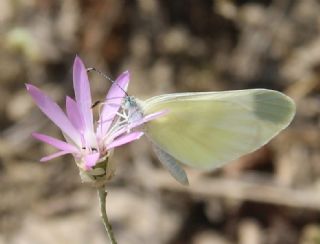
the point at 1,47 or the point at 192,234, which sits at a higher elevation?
the point at 1,47

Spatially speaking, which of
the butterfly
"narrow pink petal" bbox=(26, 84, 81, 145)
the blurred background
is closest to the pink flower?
"narrow pink petal" bbox=(26, 84, 81, 145)

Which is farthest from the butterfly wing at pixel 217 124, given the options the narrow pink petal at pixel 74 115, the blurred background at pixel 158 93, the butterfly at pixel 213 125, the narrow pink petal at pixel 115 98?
the blurred background at pixel 158 93

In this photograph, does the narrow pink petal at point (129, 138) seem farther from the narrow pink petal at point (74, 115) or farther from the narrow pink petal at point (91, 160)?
the narrow pink petal at point (74, 115)

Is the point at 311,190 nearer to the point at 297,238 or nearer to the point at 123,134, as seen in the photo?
the point at 297,238

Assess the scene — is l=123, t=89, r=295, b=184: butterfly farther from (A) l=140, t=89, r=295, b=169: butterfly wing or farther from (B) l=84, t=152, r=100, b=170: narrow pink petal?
(B) l=84, t=152, r=100, b=170: narrow pink petal

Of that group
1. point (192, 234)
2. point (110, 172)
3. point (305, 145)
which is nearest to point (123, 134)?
point (110, 172)

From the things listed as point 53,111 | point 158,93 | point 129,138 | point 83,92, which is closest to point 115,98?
point 83,92
